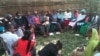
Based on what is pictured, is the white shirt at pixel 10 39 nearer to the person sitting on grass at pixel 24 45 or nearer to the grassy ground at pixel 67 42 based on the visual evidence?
the person sitting on grass at pixel 24 45

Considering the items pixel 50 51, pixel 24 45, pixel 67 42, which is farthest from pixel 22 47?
pixel 67 42

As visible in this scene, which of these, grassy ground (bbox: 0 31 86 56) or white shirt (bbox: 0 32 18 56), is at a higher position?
white shirt (bbox: 0 32 18 56)

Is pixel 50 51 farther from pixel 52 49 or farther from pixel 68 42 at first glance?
pixel 68 42

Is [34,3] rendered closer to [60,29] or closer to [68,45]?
[60,29]

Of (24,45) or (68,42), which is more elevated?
(24,45)

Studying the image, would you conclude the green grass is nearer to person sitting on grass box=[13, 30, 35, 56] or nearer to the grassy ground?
the grassy ground

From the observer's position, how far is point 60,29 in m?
17.0

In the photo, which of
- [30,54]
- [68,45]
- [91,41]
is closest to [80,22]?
[68,45]

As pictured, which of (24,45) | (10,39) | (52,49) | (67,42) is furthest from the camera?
(67,42)

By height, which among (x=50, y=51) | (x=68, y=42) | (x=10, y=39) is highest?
(x=50, y=51)

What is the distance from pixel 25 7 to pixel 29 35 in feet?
43.1

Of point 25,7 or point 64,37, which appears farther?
point 25,7

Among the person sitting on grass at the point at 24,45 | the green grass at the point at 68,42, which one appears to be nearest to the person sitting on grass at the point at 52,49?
the person sitting on grass at the point at 24,45

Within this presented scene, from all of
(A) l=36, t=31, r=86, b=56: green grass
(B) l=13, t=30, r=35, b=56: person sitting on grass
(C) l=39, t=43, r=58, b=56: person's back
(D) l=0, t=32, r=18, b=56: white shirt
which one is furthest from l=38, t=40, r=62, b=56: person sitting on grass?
(A) l=36, t=31, r=86, b=56: green grass
